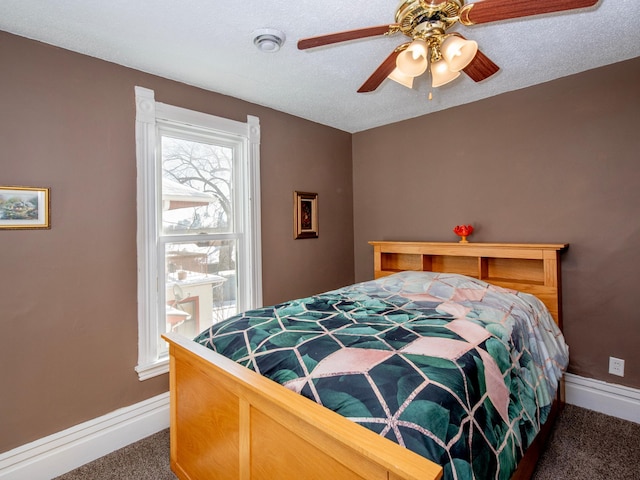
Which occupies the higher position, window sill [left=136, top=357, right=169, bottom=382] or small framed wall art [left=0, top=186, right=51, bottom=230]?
small framed wall art [left=0, top=186, right=51, bottom=230]

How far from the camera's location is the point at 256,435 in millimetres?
1262

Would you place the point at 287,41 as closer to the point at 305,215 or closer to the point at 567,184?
the point at 305,215

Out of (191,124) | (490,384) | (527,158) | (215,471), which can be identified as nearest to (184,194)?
(191,124)

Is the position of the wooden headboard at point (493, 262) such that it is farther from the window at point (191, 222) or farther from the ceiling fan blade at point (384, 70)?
the ceiling fan blade at point (384, 70)

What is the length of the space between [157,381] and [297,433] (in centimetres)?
170

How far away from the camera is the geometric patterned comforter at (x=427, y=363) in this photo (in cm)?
104

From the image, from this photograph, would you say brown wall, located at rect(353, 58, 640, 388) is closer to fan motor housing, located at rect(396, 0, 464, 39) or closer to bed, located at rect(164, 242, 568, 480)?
bed, located at rect(164, 242, 568, 480)

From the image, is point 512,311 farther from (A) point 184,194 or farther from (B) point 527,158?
(A) point 184,194

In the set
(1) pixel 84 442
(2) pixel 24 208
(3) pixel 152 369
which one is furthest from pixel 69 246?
(1) pixel 84 442

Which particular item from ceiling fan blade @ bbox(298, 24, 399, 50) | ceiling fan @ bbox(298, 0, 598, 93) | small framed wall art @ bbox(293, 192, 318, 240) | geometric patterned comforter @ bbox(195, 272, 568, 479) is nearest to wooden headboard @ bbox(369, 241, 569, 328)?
geometric patterned comforter @ bbox(195, 272, 568, 479)

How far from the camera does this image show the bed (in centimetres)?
98

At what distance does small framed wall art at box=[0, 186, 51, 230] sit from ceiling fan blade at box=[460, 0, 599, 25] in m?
2.29

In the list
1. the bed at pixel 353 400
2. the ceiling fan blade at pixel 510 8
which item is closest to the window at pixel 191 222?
the bed at pixel 353 400

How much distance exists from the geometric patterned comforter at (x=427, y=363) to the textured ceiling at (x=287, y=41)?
61.2 inches
